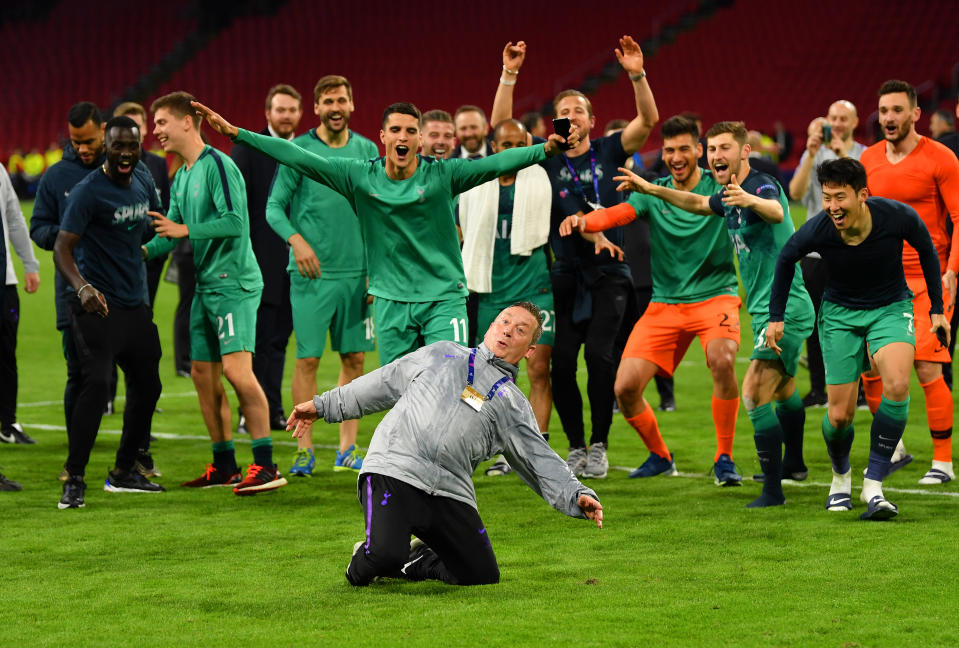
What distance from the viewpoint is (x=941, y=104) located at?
2605cm

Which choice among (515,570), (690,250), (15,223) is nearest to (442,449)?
(515,570)

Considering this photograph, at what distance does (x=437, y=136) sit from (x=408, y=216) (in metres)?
1.16

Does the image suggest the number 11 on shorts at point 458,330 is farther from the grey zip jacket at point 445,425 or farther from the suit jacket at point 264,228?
the suit jacket at point 264,228

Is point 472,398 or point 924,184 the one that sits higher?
point 924,184

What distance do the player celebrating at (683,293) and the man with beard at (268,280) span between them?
2.91m

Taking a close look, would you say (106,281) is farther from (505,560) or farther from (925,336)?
(925,336)

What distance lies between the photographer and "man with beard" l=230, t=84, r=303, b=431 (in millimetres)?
9633

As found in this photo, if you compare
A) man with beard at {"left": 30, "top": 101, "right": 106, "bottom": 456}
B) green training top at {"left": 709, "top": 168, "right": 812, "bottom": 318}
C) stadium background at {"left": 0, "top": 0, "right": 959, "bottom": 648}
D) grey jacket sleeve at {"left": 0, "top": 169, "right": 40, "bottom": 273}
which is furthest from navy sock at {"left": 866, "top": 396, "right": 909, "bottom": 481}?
grey jacket sleeve at {"left": 0, "top": 169, "right": 40, "bottom": 273}

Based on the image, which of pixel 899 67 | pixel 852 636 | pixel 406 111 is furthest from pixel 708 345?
pixel 899 67

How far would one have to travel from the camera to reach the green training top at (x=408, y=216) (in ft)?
22.8

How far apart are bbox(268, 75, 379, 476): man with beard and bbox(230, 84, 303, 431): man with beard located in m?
1.22

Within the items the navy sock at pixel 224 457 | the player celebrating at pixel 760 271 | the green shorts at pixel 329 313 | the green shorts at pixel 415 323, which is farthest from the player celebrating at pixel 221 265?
the player celebrating at pixel 760 271

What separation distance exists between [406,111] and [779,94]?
23.4 meters

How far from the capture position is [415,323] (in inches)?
280
